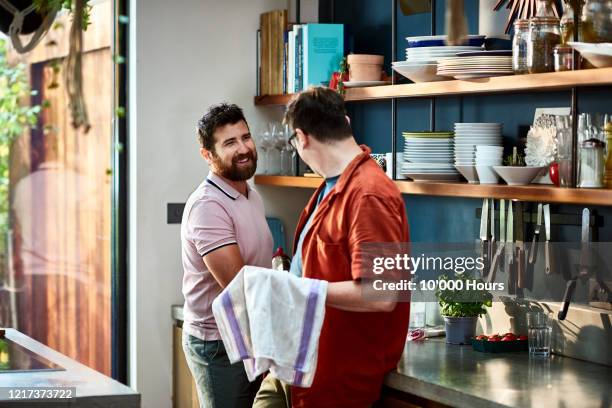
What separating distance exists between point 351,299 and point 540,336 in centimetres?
90

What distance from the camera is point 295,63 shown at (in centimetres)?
436

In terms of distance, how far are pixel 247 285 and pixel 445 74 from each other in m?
1.20

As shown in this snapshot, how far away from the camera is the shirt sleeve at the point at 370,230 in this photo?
8.46ft

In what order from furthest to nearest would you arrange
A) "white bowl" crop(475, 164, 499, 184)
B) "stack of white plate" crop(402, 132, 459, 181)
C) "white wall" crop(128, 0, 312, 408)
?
"white wall" crop(128, 0, 312, 408)
"stack of white plate" crop(402, 132, 459, 181)
"white bowl" crop(475, 164, 499, 184)

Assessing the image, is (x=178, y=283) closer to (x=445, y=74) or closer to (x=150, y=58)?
(x=150, y=58)

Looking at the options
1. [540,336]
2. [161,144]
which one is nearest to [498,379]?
[540,336]

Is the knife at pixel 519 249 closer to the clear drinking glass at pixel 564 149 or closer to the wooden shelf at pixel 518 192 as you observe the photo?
the wooden shelf at pixel 518 192

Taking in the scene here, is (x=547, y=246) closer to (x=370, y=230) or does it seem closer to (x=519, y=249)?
(x=519, y=249)

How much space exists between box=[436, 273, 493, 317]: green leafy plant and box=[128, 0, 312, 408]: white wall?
4.98ft

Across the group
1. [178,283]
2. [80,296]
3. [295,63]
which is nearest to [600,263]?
[295,63]

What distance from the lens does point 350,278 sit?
8.85 feet

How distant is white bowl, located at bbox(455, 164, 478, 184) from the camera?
3.45 meters

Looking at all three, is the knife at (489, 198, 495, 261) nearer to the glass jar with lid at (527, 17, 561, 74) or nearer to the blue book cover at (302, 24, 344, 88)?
the glass jar with lid at (527, 17, 561, 74)

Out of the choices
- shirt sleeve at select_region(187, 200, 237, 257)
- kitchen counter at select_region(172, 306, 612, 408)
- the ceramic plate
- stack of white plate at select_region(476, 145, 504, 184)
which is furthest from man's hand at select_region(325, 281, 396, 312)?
the ceramic plate
